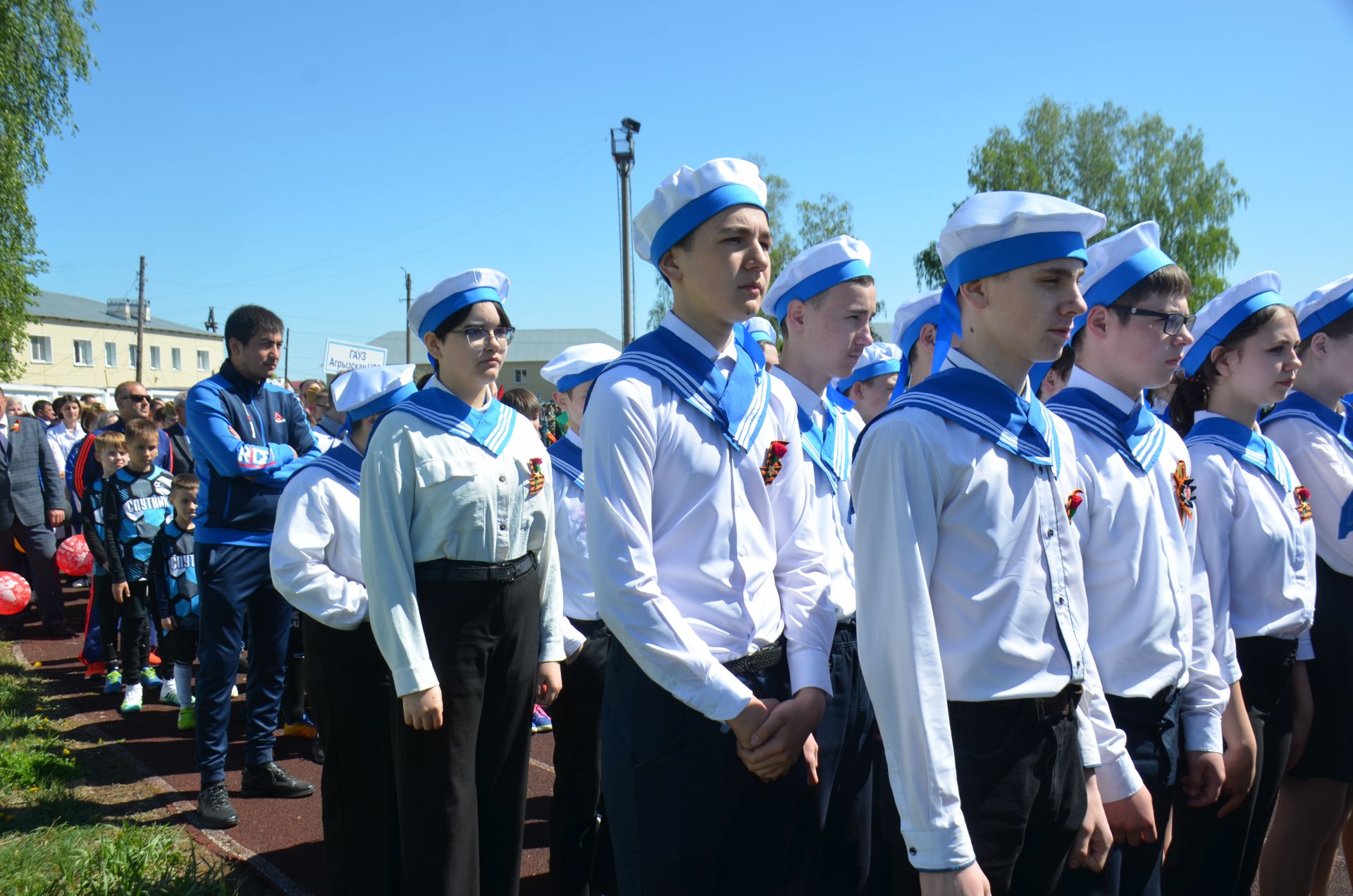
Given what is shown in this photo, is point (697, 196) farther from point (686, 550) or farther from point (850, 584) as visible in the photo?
point (850, 584)

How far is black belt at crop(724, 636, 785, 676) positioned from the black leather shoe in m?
4.04

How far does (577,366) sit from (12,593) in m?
7.20

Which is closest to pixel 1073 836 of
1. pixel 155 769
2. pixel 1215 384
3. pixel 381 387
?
pixel 1215 384

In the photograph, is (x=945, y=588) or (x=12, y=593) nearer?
(x=945, y=588)

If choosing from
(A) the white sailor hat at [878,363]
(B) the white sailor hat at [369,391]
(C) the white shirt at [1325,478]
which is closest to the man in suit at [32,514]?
(B) the white sailor hat at [369,391]

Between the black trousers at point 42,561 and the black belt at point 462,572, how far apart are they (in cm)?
850

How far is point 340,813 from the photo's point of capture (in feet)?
11.9

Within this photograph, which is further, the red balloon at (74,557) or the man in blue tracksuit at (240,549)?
the red balloon at (74,557)

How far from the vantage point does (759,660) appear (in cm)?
235

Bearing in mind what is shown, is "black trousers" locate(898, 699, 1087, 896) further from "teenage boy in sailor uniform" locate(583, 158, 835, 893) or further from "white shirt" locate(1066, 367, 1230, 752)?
"white shirt" locate(1066, 367, 1230, 752)

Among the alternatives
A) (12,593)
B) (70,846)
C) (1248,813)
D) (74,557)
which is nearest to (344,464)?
(70,846)

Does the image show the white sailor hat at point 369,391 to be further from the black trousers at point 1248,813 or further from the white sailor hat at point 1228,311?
the black trousers at point 1248,813

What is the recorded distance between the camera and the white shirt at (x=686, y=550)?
2.15m

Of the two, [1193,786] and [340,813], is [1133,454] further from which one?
[340,813]
